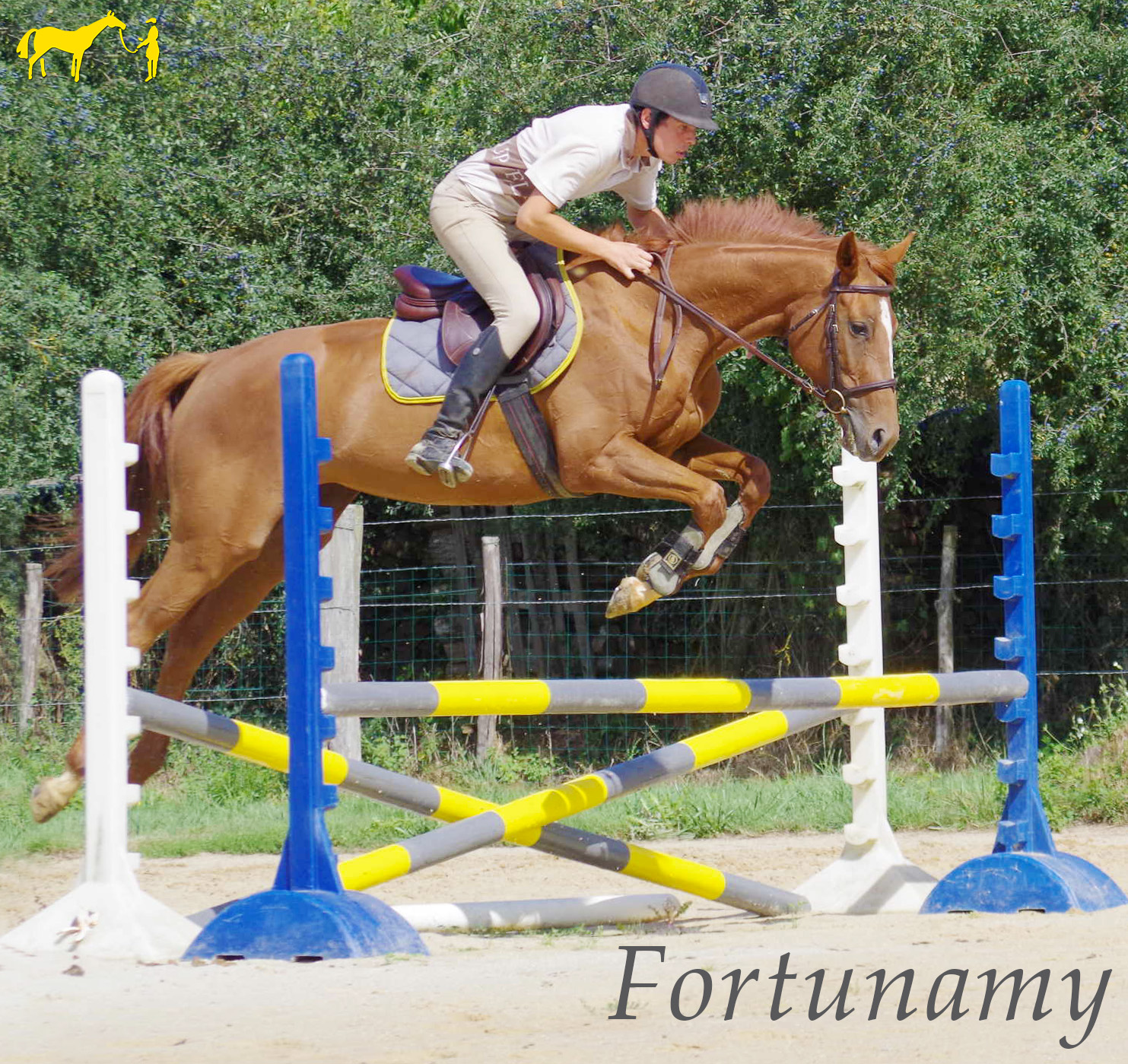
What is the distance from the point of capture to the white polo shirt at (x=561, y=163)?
13.8 ft

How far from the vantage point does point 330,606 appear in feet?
24.1

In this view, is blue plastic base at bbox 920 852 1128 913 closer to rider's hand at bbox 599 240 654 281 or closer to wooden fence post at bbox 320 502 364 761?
rider's hand at bbox 599 240 654 281

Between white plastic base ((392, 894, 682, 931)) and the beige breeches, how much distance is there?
64.4 inches

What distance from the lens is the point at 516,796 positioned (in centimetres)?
737

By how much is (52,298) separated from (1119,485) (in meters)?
6.39

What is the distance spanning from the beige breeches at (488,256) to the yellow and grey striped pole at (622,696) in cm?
113

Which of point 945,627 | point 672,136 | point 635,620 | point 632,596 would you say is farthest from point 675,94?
point 635,620

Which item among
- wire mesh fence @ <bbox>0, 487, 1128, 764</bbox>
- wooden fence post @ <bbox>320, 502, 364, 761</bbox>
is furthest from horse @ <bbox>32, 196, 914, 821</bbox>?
wire mesh fence @ <bbox>0, 487, 1128, 764</bbox>

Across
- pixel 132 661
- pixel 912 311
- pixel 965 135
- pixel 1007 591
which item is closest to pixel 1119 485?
pixel 912 311

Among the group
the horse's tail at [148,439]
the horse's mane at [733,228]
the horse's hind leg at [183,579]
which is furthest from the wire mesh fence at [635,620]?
the horse's mane at [733,228]

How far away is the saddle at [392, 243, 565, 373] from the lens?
4340 millimetres

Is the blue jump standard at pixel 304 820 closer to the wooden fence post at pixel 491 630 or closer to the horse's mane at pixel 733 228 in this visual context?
the horse's mane at pixel 733 228

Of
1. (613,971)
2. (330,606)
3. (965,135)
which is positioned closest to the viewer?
(613,971)

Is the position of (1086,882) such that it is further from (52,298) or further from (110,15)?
(110,15)
